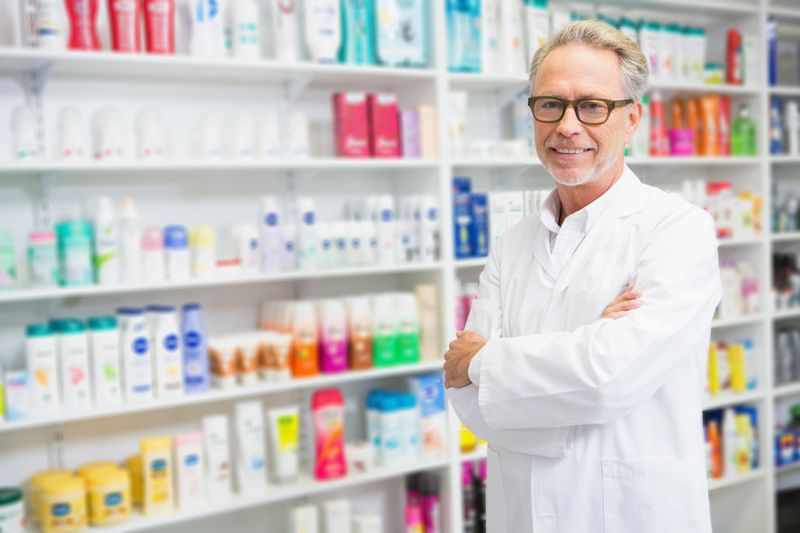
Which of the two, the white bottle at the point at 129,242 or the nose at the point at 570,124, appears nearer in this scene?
the nose at the point at 570,124

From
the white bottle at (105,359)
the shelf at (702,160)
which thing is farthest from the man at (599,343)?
the shelf at (702,160)

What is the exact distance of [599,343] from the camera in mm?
1423

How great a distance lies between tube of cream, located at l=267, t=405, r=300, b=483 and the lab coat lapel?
1637 mm

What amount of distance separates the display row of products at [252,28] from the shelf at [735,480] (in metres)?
2.50

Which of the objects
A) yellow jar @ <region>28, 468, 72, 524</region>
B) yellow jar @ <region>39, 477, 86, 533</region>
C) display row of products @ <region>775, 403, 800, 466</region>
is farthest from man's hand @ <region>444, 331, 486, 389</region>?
display row of products @ <region>775, 403, 800, 466</region>

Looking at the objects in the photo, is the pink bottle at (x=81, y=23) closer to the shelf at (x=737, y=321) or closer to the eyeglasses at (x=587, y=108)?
the eyeglasses at (x=587, y=108)

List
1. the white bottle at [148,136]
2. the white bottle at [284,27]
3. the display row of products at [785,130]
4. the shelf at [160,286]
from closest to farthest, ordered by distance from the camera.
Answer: the shelf at [160,286] → the white bottle at [148,136] → the white bottle at [284,27] → the display row of products at [785,130]

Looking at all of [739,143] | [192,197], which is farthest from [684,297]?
[739,143]

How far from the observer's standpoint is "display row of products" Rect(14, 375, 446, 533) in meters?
2.62

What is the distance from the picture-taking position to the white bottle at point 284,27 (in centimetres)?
295

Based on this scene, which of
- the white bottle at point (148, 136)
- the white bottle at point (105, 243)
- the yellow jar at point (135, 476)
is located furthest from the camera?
the yellow jar at point (135, 476)

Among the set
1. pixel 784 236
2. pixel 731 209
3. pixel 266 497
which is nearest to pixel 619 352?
pixel 266 497

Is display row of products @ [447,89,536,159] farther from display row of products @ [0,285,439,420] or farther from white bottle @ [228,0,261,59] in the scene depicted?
white bottle @ [228,0,261,59]

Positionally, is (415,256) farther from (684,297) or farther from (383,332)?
(684,297)
